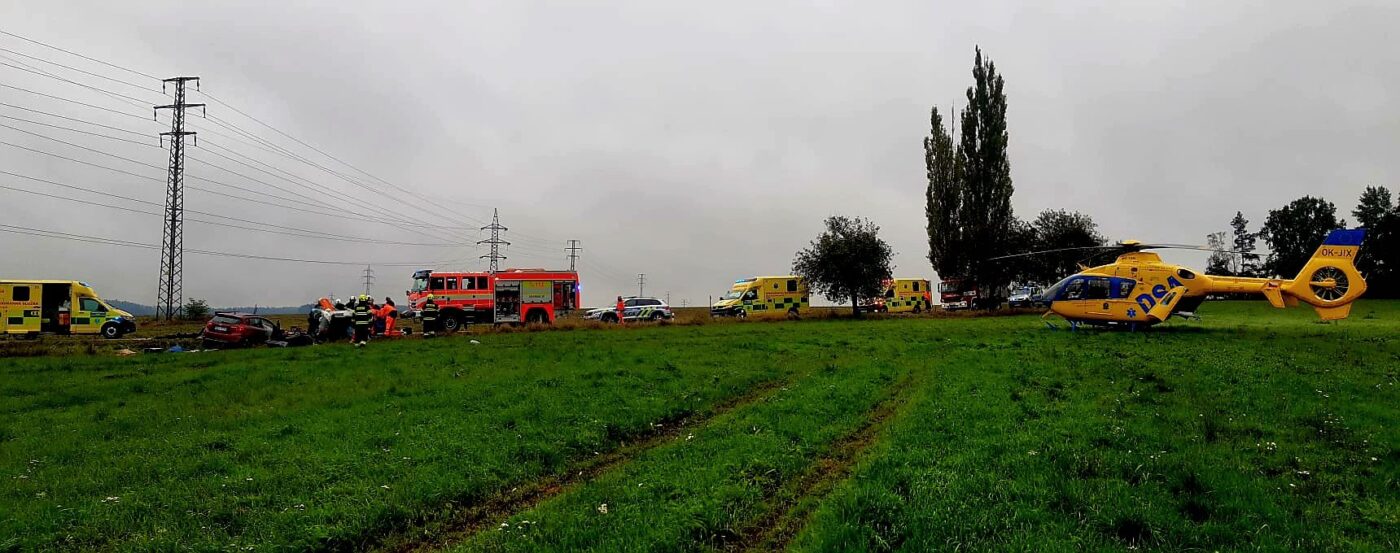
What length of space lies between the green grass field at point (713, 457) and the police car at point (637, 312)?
2354 centimetres

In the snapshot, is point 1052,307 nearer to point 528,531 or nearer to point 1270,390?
point 1270,390

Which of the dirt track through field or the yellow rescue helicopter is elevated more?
the yellow rescue helicopter

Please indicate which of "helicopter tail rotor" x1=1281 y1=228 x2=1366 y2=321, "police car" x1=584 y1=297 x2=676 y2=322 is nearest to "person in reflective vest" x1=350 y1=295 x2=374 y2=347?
"police car" x1=584 y1=297 x2=676 y2=322

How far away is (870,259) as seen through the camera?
1732 inches

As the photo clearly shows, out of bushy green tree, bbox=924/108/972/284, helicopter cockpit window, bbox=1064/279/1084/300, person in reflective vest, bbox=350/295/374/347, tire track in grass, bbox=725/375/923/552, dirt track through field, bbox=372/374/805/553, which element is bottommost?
dirt track through field, bbox=372/374/805/553

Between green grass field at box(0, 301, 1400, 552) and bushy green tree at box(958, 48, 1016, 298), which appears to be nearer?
green grass field at box(0, 301, 1400, 552)

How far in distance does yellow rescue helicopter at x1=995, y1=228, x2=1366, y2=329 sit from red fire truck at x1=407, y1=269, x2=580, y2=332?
26391 millimetres

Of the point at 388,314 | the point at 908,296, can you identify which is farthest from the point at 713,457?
the point at 908,296

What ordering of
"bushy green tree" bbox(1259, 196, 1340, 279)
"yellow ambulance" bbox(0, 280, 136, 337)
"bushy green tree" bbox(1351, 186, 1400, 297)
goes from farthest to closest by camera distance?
"bushy green tree" bbox(1259, 196, 1340, 279) → "bushy green tree" bbox(1351, 186, 1400, 297) → "yellow ambulance" bbox(0, 280, 136, 337)

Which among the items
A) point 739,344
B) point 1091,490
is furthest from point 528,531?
point 739,344

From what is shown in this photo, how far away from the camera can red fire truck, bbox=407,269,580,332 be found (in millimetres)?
33812

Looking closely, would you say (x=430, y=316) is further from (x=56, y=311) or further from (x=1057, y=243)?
(x=1057, y=243)

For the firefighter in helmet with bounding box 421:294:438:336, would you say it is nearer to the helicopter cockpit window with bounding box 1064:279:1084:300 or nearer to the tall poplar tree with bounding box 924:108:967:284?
the helicopter cockpit window with bounding box 1064:279:1084:300

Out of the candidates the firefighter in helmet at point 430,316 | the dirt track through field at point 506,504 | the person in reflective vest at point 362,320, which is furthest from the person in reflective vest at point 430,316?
the dirt track through field at point 506,504
